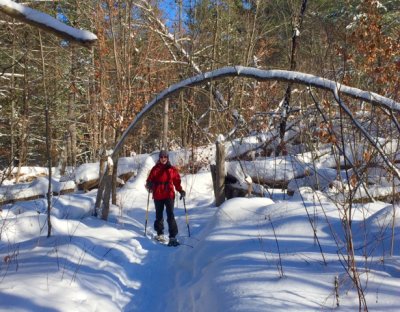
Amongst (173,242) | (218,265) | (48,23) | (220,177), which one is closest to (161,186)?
(173,242)

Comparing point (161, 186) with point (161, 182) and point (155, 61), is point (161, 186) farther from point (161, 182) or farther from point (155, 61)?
point (155, 61)

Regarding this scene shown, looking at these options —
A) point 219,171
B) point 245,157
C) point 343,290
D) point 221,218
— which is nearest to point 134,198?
point 219,171

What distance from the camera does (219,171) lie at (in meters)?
9.43

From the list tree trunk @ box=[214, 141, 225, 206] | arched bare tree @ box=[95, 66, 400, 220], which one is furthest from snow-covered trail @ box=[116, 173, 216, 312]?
arched bare tree @ box=[95, 66, 400, 220]

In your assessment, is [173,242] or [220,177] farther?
[220,177]

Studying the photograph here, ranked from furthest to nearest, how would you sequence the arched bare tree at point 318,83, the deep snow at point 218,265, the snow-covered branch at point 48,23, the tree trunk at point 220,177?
1. the tree trunk at point 220,177
2. the arched bare tree at point 318,83
3. the deep snow at point 218,265
4. the snow-covered branch at point 48,23

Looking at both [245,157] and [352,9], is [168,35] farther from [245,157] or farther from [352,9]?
[352,9]

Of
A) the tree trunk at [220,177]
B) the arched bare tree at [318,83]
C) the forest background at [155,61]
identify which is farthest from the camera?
the forest background at [155,61]

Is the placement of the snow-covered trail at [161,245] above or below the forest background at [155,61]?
below


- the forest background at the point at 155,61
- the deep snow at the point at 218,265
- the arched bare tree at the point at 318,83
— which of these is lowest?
the deep snow at the point at 218,265

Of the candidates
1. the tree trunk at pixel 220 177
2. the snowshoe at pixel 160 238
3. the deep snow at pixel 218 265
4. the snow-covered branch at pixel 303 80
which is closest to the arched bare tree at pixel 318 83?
the snow-covered branch at pixel 303 80

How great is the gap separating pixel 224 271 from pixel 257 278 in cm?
42

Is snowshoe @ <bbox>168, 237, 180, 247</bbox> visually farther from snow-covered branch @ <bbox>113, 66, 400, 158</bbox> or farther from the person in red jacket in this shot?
snow-covered branch @ <bbox>113, 66, 400, 158</bbox>

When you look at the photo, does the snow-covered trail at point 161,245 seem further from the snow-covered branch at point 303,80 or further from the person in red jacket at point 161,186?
the snow-covered branch at point 303,80
